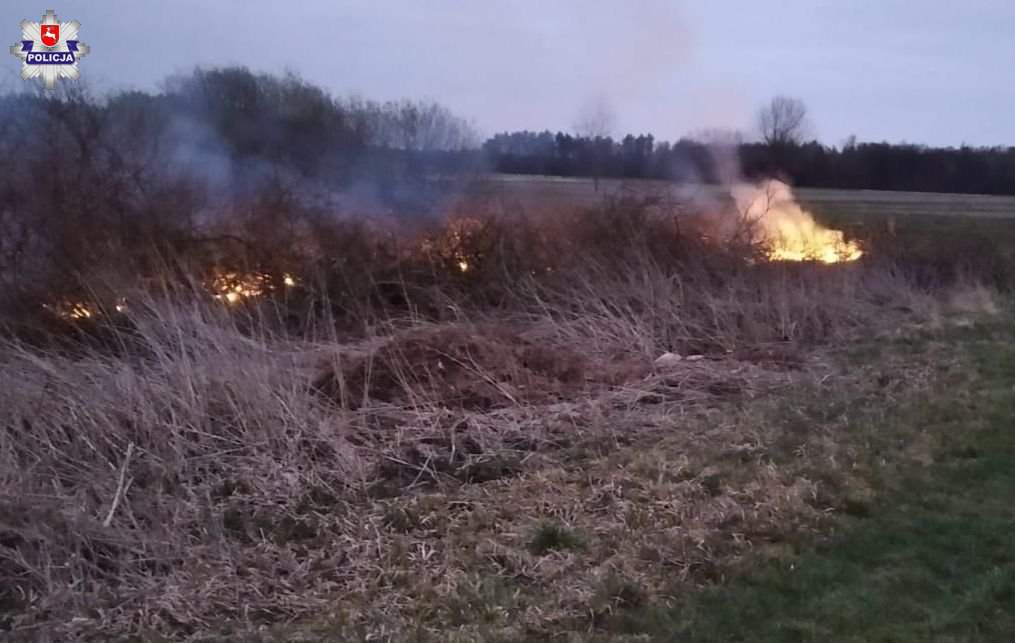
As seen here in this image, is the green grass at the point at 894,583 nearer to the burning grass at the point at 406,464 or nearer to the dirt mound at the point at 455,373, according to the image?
the burning grass at the point at 406,464

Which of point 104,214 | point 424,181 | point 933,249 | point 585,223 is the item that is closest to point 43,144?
point 104,214

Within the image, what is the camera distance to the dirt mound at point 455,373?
7348 millimetres

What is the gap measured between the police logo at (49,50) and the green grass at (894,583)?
859 centimetres

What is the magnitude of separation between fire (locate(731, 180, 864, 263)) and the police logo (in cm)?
918

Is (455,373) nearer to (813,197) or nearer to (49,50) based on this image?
(49,50)

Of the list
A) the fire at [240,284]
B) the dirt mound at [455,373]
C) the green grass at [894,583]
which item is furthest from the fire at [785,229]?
the green grass at [894,583]

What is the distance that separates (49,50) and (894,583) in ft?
31.5

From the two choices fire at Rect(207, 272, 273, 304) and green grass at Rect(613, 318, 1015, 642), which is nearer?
green grass at Rect(613, 318, 1015, 642)

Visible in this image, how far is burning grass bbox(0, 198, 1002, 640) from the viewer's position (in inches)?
169

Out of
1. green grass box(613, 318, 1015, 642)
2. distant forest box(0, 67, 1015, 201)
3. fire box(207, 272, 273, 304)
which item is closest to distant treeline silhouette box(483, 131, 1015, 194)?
distant forest box(0, 67, 1015, 201)

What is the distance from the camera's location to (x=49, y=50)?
386 inches

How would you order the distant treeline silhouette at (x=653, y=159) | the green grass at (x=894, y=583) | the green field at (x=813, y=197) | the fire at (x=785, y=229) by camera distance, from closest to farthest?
the green grass at (x=894, y=583) < the green field at (x=813, y=197) < the fire at (x=785, y=229) < the distant treeline silhouette at (x=653, y=159)

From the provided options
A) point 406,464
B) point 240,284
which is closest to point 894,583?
point 406,464

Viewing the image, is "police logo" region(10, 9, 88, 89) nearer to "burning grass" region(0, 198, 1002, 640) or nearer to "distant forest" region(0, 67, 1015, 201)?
"distant forest" region(0, 67, 1015, 201)
